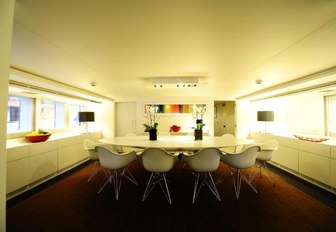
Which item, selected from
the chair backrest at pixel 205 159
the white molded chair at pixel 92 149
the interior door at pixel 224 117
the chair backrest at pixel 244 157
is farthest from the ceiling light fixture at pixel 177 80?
the interior door at pixel 224 117

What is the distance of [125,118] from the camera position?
20.0 feet

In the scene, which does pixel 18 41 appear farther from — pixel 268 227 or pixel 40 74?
pixel 268 227

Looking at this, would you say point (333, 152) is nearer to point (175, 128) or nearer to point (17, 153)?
point (175, 128)

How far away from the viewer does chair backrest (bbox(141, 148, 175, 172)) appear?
2.08 metres

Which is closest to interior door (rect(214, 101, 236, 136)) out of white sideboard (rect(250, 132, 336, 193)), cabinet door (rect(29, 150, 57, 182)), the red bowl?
white sideboard (rect(250, 132, 336, 193))

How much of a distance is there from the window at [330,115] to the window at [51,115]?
7.23 meters

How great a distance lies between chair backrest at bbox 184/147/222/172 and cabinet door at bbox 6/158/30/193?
292cm

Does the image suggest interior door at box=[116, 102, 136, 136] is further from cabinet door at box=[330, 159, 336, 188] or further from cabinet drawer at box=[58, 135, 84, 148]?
cabinet door at box=[330, 159, 336, 188]

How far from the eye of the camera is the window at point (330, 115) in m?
3.12

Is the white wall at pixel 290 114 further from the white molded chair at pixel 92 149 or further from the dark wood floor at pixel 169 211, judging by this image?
the white molded chair at pixel 92 149

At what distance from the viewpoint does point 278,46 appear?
1600mm

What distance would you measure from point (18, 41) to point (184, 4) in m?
1.84

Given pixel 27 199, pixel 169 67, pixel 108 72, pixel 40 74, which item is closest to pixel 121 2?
pixel 169 67

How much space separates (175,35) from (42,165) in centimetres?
349
